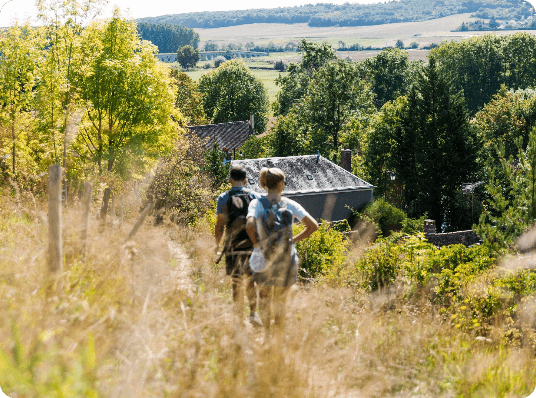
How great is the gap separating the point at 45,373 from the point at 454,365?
132 inches

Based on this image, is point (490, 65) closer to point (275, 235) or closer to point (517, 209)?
point (517, 209)

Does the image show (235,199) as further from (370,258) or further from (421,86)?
(421,86)

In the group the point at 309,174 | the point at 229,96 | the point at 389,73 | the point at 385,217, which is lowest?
the point at 385,217

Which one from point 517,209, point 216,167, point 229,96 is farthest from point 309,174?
point 229,96

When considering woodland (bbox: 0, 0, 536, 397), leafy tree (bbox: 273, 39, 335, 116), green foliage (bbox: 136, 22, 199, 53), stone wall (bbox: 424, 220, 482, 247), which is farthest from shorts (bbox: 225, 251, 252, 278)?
green foliage (bbox: 136, 22, 199, 53)

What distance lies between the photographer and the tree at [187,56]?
143000mm

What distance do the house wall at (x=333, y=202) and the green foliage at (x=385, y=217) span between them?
10.3 ft

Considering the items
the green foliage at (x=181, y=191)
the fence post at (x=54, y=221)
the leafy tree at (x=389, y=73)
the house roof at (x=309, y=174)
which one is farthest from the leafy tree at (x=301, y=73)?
the fence post at (x=54, y=221)

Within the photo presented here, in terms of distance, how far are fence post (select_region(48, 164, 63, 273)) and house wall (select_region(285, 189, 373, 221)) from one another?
29580mm

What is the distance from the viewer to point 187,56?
143875mm

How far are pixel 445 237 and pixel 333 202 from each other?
433 inches

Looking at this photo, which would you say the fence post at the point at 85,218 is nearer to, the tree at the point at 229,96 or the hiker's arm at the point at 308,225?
the hiker's arm at the point at 308,225

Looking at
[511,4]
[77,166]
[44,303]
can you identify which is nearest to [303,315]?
[44,303]

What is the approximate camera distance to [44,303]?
3133mm
